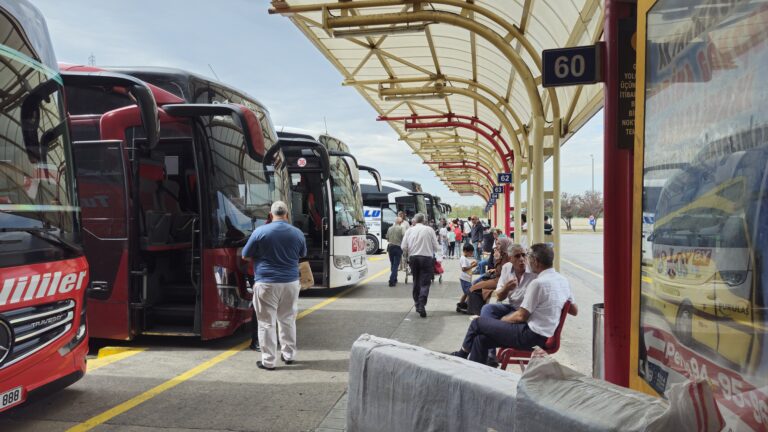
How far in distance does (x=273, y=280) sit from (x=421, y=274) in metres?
3.84

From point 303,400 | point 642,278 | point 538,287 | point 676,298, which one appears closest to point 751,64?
point 676,298

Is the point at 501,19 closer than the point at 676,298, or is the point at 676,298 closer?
the point at 676,298

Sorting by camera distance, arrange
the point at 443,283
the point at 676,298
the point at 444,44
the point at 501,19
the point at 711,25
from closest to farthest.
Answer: the point at 711,25
the point at 676,298
the point at 501,19
the point at 444,44
the point at 443,283

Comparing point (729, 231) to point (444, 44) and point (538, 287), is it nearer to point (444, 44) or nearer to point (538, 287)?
point (538, 287)

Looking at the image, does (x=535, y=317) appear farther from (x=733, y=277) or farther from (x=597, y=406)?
(x=733, y=277)

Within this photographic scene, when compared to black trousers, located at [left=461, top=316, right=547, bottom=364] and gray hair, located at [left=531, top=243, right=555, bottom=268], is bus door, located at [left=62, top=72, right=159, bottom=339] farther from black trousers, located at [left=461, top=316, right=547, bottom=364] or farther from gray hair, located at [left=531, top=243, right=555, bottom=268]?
gray hair, located at [left=531, top=243, right=555, bottom=268]

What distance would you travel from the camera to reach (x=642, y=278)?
9.22ft

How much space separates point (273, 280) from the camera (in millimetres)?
6074

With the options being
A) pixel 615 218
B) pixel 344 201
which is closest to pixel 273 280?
pixel 615 218

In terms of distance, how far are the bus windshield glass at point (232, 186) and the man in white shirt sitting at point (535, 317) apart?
3.39 m

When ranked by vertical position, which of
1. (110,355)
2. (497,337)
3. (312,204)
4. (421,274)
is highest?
(312,204)

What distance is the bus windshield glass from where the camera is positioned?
22.2 feet

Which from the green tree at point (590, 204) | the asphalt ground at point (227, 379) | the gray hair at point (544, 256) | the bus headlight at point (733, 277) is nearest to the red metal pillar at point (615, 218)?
the gray hair at point (544, 256)

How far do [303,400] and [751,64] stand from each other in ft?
14.2
